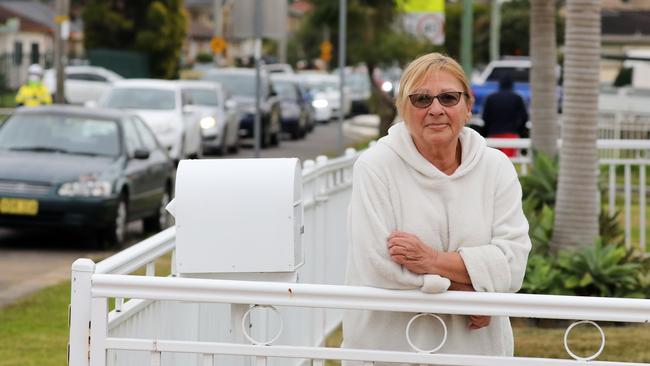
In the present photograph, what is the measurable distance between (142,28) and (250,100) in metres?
24.2

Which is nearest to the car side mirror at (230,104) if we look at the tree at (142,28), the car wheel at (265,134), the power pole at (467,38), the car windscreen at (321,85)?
the car wheel at (265,134)

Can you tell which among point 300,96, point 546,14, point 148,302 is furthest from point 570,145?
point 300,96

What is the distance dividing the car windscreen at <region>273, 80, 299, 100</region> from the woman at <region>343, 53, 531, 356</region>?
3579 cm

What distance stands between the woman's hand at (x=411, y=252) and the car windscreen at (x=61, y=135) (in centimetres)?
1185

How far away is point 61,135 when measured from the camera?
16375 mm

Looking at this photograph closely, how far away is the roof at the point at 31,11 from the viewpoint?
3359 inches

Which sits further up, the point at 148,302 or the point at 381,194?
the point at 381,194

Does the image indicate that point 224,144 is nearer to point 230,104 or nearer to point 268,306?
point 230,104

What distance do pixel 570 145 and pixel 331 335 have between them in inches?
88.3

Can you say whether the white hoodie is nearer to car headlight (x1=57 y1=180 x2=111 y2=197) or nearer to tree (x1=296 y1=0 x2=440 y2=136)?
car headlight (x1=57 y1=180 x2=111 y2=197)

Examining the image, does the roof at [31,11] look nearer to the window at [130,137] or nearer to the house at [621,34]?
the house at [621,34]

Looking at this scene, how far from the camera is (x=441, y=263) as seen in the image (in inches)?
178

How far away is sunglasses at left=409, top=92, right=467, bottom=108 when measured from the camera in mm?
4625

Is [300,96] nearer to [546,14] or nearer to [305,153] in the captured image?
[305,153]
